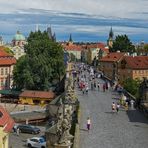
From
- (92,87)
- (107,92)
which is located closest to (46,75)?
(92,87)

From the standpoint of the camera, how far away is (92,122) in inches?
1043

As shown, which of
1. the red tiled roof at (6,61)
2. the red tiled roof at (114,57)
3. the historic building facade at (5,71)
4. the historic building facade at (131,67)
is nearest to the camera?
the historic building facade at (5,71)

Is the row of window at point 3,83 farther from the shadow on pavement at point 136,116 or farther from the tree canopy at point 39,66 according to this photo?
the shadow on pavement at point 136,116

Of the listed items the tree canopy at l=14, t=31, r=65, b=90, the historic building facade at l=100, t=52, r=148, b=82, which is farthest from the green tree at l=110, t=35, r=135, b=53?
the tree canopy at l=14, t=31, r=65, b=90

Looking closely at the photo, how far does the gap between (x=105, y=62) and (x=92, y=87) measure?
147 feet

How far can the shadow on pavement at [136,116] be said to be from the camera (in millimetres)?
27516

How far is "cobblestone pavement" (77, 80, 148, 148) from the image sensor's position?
21.0 meters

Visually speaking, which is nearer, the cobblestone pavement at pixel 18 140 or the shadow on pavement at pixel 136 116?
the shadow on pavement at pixel 136 116

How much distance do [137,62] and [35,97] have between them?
2828 centimetres

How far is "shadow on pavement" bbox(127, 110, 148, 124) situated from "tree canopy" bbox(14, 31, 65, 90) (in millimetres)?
27551

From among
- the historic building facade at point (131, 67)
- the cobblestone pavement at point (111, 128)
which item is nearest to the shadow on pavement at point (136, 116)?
the cobblestone pavement at point (111, 128)

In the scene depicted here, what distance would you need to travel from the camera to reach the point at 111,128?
24.5 meters

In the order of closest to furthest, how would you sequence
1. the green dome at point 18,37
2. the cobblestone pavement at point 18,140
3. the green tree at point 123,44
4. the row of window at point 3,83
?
1. the cobblestone pavement at point 18,140
2. the row of window at point 3,83
3. the green tree at point 123,44
4. the green dome at point 18,37

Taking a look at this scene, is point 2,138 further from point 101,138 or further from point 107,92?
point 107,92
